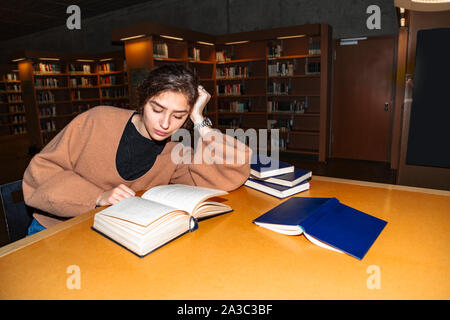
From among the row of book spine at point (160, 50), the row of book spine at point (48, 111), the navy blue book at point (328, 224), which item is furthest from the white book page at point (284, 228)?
the row of book spine at point (48, 111)

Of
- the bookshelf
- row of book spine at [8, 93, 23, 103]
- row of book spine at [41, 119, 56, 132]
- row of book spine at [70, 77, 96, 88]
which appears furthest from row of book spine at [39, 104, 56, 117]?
the bookshelf

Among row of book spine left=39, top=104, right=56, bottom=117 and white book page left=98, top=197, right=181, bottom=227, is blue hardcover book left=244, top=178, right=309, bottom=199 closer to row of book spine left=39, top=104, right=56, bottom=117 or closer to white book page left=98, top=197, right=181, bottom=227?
white book page left=98, top=197, right=181, bottom=227

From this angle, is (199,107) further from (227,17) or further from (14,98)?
(14,98)

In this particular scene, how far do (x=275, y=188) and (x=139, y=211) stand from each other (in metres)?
0.58

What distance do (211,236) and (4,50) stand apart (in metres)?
15.4

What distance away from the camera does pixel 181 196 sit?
1.05m

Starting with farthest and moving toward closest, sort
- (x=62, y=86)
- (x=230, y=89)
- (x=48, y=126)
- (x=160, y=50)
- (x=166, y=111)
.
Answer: (x=62, y=86)
(x=48, y=126)
(x=230, y=89)
(x=160, y=50)
(x=166, y=111)

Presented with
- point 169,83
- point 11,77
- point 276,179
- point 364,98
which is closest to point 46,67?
point 11,77

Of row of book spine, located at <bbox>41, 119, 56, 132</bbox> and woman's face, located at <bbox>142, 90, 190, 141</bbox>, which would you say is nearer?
woman's face, located at <bbox>142, 90, 190, 141</bbox>

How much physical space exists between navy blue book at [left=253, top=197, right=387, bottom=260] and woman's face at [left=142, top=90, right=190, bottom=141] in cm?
53

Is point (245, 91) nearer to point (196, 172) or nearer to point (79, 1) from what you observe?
point (79, 1)

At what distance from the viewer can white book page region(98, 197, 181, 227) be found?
0.86m

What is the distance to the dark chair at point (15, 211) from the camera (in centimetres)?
127
